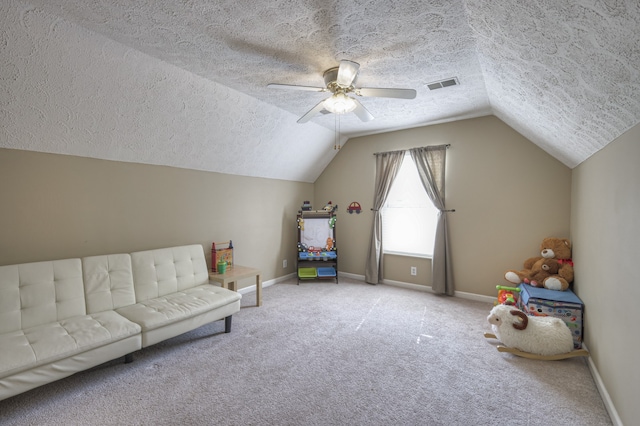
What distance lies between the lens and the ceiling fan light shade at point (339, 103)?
7.91ft

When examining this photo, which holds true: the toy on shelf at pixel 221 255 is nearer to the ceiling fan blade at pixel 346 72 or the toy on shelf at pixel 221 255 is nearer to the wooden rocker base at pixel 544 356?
the ceiling fan blade at pixel 346 72

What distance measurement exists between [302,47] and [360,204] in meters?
3.15

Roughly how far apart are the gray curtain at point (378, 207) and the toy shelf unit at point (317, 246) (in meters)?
0.61

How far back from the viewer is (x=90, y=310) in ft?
7.99

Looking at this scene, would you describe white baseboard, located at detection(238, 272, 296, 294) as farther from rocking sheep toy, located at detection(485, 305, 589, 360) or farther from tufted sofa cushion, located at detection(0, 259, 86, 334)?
rocking sheep toy, located at detection(485, 305, 589, 360)

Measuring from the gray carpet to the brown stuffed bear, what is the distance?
0.75 meters

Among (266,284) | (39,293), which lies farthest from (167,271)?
(266,284)

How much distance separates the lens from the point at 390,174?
4.61 metres

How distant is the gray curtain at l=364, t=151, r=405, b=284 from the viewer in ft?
15.2

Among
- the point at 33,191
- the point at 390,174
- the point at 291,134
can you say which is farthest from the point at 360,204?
the point at 33,191

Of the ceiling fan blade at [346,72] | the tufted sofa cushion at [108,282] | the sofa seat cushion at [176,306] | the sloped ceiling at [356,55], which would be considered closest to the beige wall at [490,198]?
the sloped ceiling at [356,55]

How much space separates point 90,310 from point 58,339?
1.76 feet

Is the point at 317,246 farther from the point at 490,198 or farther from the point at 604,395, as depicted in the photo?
the point at 604,395

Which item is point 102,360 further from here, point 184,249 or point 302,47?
point 302,47
